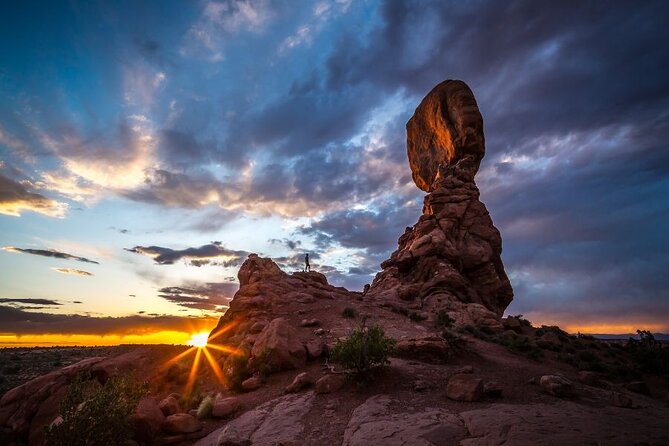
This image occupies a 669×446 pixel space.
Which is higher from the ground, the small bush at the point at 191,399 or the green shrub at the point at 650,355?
the green shrub at the point at 650,355

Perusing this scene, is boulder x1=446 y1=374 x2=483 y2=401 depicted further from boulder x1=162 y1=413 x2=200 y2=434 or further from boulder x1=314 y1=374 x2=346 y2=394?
boulder x1=162 y1=413 x2=200 y2=434

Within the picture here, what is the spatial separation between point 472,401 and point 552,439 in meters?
3.48

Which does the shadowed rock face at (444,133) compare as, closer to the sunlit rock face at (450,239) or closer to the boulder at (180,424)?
the sunlit rock face at (450,239)

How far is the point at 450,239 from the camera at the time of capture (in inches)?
1604

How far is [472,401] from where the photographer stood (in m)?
11.2

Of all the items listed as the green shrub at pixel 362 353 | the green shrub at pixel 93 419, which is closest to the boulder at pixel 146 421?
the green shrub at pixel 93 419

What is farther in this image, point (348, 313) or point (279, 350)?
point (348, 313)

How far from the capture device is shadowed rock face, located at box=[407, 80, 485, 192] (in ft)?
149

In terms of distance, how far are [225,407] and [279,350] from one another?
11.9 ft

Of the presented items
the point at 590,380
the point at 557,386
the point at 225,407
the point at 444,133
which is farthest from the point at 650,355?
the point at 444,133

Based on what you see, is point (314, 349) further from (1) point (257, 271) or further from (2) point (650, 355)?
(2) point (650, 355)

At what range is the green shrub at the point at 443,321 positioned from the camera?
86.2 ft

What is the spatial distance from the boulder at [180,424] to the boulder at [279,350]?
428 centimetres

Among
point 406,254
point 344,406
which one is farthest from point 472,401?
point 406,254
